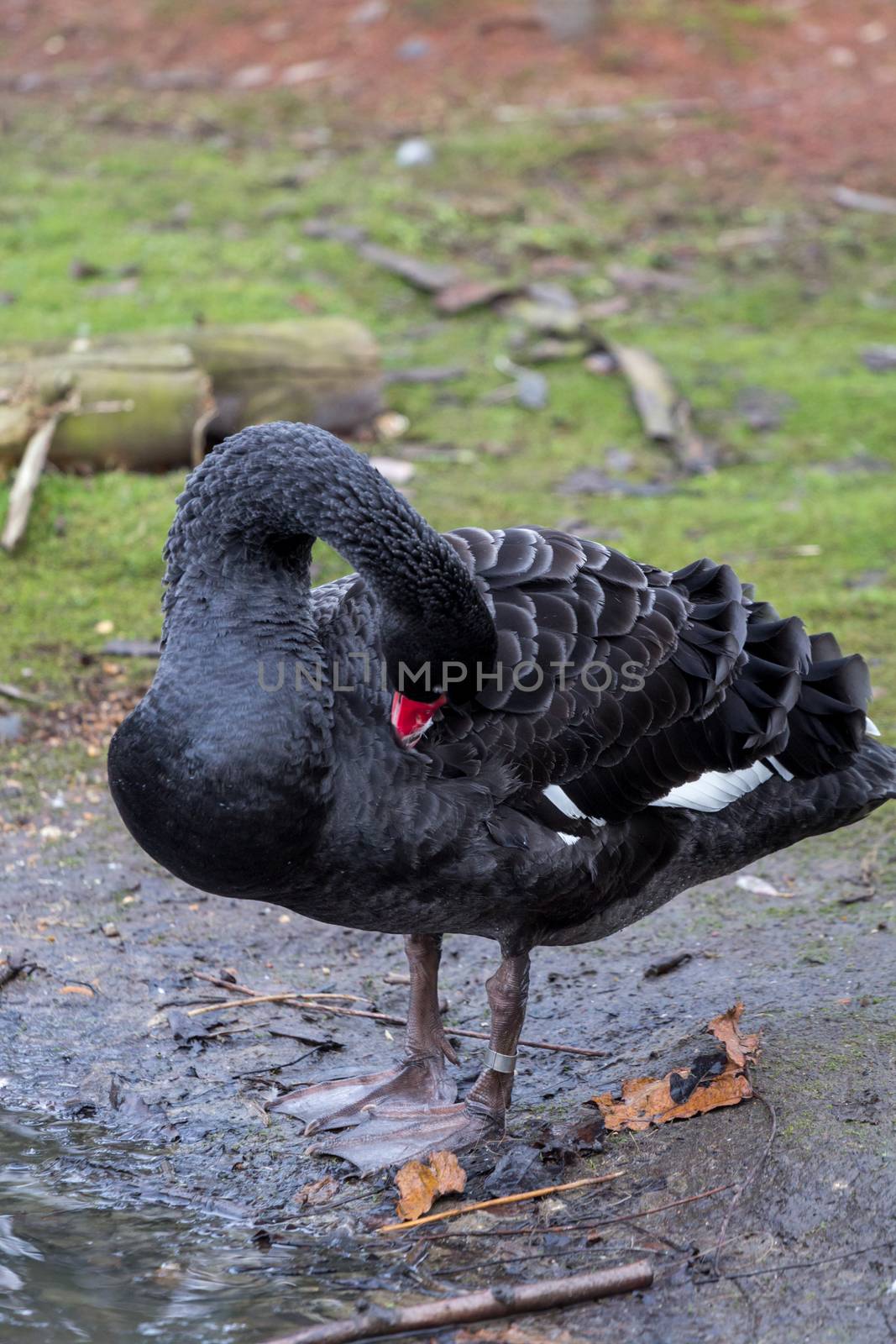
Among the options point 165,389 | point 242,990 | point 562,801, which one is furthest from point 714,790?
point 165,389

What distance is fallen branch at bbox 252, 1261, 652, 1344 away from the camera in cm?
313

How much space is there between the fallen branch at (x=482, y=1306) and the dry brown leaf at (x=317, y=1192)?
1.88 ft

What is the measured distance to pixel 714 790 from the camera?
4.13 meters

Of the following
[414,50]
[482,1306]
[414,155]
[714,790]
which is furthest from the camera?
[414,50]

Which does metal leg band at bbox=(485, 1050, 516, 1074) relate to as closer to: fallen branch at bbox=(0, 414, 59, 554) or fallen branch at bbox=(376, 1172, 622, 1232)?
fallen branch at bbox=(376, 1172, 622, 1232)

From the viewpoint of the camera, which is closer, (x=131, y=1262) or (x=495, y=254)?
(x=131, y=1262)

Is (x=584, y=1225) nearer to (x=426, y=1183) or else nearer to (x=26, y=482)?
(x=426, y=1183)

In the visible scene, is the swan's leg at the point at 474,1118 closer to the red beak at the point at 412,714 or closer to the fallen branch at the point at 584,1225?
the fallen branch at the point at 584,1225

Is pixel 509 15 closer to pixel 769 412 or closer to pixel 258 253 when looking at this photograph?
pixel 258 253

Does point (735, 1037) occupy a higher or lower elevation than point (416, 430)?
Result: higher

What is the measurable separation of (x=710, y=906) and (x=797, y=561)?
2.91 meters

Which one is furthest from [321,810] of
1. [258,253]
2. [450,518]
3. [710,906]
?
[258,253]

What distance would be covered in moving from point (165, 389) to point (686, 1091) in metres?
4.98

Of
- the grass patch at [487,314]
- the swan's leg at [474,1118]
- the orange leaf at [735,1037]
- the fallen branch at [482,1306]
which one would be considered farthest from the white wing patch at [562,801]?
the grass patch at [487,314]
